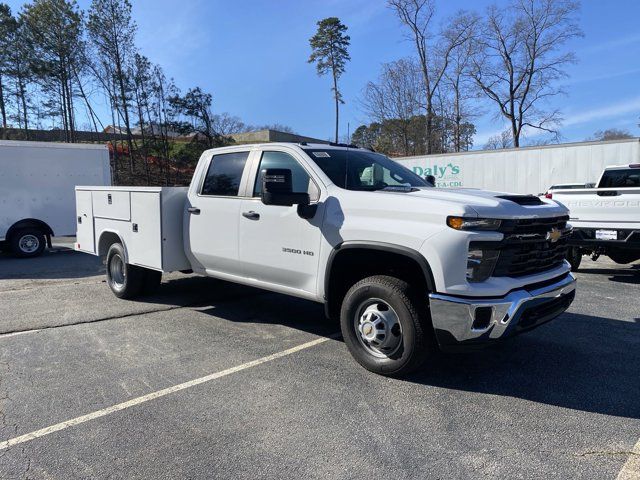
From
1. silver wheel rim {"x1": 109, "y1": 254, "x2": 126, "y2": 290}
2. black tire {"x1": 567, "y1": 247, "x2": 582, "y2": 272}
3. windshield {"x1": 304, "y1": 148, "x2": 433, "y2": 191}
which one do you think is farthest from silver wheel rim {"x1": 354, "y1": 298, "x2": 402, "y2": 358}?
black tire {"x1": 567, "y1": 247, "x2": 582, "y2": 272}

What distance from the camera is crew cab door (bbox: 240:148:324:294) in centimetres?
457

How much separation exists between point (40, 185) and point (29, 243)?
150 centimetres

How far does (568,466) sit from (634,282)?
7.34 m

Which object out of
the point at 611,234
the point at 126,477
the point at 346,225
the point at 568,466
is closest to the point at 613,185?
the point at 611,234

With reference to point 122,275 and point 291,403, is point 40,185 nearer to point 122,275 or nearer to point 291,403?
point 122,275

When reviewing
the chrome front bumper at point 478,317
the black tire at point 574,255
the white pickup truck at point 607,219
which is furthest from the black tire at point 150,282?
the black tire at point 574,255

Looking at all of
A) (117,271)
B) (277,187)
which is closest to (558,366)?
(277,187)

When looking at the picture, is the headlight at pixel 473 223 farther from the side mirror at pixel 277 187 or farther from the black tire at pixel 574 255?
the black tire at pixel 574 255

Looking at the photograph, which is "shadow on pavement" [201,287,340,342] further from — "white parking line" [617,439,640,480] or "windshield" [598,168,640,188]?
"windshield" [598,168,640,188]

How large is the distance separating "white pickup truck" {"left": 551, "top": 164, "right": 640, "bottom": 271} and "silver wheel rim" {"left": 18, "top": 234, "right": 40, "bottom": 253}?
12.3 metres

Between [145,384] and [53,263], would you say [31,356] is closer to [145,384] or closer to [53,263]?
[145,384]

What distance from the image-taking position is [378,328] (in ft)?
13.5

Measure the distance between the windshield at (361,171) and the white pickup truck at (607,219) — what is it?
16.7ft

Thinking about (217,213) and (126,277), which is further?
(126,277)
